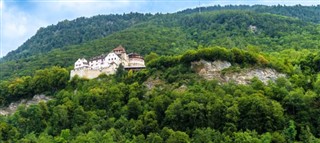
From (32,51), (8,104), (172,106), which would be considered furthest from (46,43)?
(172,106)

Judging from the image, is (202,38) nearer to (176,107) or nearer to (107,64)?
(107,64)

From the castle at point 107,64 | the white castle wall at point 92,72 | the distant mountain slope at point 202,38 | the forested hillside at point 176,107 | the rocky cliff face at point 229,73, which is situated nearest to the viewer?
the forested hillside at point 176,107

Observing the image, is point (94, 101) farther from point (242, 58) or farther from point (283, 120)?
point (283, 120)

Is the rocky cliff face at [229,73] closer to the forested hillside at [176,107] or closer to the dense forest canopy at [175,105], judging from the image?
the dense forest canopy at [175,105]

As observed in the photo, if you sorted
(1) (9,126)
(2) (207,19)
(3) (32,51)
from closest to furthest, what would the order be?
(1) (9,126), (2) (207,19), (3) (32,51)

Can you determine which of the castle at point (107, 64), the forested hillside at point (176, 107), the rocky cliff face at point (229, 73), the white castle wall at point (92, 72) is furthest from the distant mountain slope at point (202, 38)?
the forested hillside at point (176, 107)

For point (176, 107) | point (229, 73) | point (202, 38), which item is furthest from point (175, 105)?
point (202, 38)

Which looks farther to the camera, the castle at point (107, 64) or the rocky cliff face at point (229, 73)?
the castle at point (107, 64)
